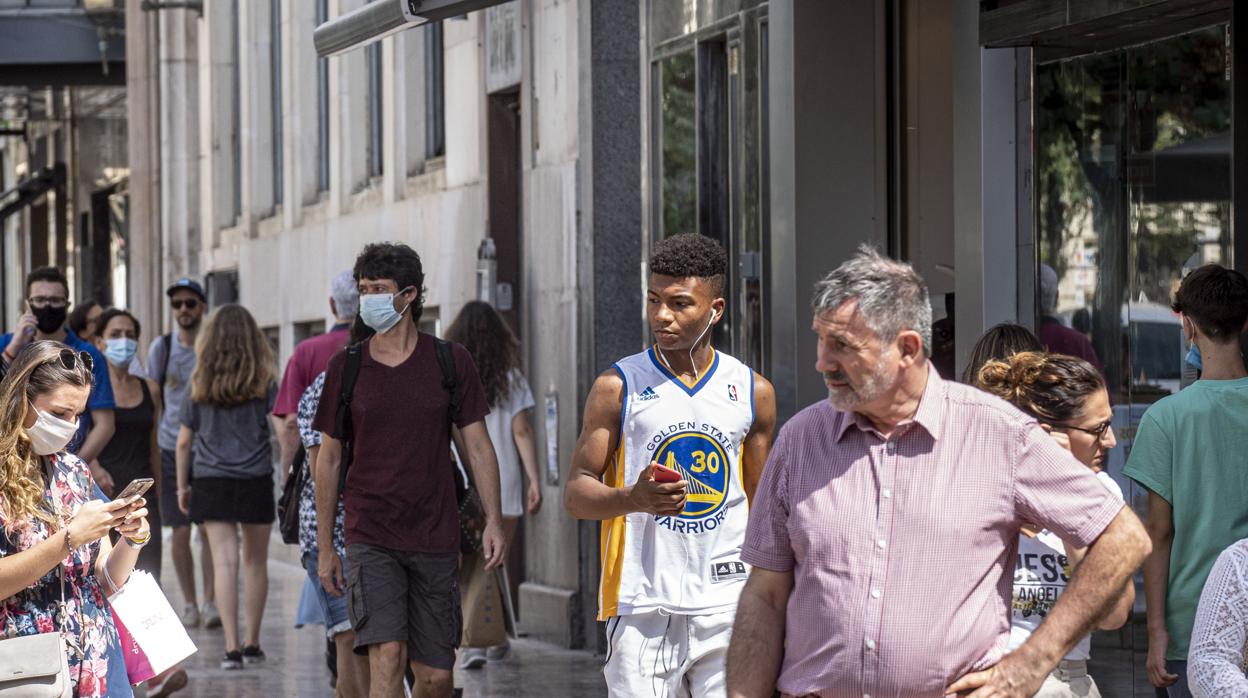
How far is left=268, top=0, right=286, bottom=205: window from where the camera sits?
22.8 meters

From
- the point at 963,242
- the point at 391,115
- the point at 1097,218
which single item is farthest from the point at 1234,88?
the point at 391,115

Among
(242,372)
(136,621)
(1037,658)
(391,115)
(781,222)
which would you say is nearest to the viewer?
(1037,658)

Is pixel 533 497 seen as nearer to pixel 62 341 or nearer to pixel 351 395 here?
pixel 62 341

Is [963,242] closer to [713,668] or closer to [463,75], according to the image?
[713,668]

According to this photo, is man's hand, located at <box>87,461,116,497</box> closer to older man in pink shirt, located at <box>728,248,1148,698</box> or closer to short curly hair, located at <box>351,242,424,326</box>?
short curly hair, located at <box>351,242,424,326</box>

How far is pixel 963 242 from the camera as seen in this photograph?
8562 millimetres

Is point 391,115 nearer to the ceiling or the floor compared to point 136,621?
nearer to the ceiling

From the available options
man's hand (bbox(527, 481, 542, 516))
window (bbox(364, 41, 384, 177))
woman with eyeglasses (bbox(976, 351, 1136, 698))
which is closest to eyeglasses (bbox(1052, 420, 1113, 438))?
woman with eyeglasses (bbox(976, 351, 1136, 698))

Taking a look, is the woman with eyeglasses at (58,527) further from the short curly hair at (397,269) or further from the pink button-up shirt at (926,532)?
the pink button-up shirt at (926,532)

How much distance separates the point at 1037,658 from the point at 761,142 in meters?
6.64

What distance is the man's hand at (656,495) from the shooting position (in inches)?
220

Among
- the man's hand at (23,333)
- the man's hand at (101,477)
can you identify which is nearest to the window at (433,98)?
the man's hand at (101,477)

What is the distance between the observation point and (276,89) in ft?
75.2

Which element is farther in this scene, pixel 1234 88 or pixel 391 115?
pixel 391 115
